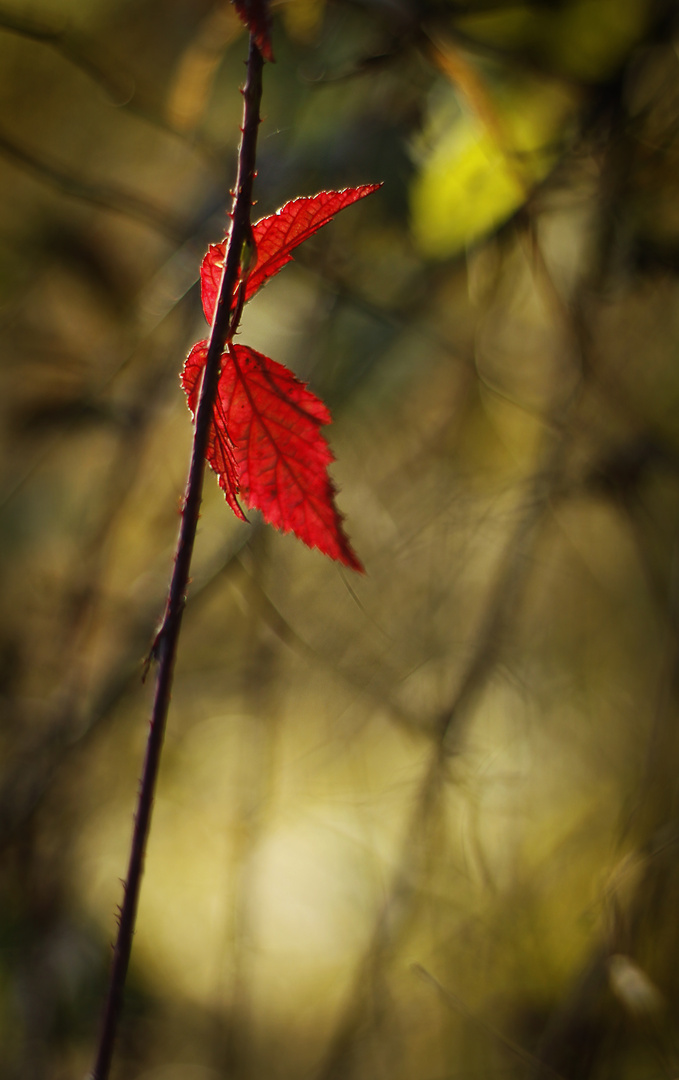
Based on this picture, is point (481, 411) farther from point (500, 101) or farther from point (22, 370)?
point (22, 370)

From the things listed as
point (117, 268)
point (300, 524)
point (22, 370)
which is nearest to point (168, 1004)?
point (22, 370)

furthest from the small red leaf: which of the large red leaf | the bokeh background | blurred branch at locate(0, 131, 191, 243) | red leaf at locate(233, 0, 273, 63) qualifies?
blurred branch at locate(0, 131, 191, 243)

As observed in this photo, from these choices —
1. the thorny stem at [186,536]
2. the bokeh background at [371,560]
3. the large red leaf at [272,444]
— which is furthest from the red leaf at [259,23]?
the bokeh background at [371,560]

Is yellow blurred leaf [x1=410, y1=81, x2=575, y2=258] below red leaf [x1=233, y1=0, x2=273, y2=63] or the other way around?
the other way around

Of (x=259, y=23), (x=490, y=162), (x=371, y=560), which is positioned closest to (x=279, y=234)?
(x=259, y=23)

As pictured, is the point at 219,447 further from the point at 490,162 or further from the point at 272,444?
the point at 490,162

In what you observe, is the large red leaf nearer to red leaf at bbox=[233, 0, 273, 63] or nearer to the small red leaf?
the small red leaf
